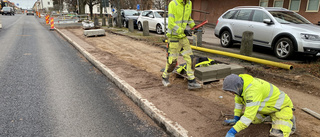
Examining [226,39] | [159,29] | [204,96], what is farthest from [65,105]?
[159,29]

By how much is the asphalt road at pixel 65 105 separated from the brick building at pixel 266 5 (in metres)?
13.8

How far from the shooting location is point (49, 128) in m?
3.34

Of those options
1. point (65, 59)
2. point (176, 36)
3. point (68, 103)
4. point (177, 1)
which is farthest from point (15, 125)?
point (65, 59)

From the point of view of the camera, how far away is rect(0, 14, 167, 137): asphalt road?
3320 millimetres

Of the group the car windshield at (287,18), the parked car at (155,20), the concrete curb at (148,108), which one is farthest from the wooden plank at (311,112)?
the parked car at (155,20)

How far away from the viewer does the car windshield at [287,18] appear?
746 centimetres

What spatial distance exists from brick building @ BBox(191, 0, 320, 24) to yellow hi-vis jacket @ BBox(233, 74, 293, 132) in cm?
1445

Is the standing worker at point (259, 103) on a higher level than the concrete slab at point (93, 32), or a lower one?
lower

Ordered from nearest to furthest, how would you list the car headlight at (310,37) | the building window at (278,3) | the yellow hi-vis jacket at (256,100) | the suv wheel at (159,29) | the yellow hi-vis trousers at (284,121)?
the yellow hi-vis jacket at (256,100) < the yellow hi-vis trousers at (284,121) < the car headlight at (310,37) < the suv wheel at (159,29) < the building window at (278,3)

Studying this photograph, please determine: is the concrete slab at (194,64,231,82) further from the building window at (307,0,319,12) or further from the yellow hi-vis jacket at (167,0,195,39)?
the building window at (307,0,319,12)

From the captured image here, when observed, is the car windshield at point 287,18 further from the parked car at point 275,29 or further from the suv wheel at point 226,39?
the suv wheel at point 226,39

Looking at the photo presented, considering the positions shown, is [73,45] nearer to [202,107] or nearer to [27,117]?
[27,117]

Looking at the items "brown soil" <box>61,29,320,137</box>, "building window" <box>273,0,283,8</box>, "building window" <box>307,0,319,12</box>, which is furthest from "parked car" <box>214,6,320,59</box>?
"building window" <box>273,0,283,8</box>

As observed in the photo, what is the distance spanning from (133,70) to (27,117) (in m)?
3.05
